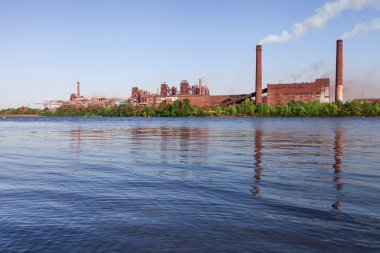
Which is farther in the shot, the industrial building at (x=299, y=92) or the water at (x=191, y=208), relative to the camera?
the industrial building at (x=299, y=92)

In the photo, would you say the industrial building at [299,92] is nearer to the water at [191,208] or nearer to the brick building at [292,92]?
the brick building at [292,92]

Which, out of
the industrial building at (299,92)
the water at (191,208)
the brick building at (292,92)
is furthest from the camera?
the brick building at (292,92)

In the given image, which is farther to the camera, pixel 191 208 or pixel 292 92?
pixel 292 92

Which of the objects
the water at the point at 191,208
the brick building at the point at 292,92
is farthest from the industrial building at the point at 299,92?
the water at the point at 191,208

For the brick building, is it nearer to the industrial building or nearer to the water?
the industrial building

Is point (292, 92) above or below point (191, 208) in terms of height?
above

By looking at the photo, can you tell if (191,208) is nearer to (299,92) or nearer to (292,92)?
(292,92)

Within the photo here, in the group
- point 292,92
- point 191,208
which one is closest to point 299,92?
point 292,92

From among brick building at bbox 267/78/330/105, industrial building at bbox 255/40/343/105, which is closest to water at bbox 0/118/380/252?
industrial building at bbox 255/40/343/105

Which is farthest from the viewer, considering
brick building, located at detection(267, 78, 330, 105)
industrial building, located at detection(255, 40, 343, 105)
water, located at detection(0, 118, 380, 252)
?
brick building, located at detection(267, 78, 330, 105)

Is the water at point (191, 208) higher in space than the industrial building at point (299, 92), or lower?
lower

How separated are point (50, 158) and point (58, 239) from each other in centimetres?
1379

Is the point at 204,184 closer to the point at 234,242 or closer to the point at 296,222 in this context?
the point at 296,222

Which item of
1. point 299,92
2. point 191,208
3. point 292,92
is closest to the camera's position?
point 191,208
